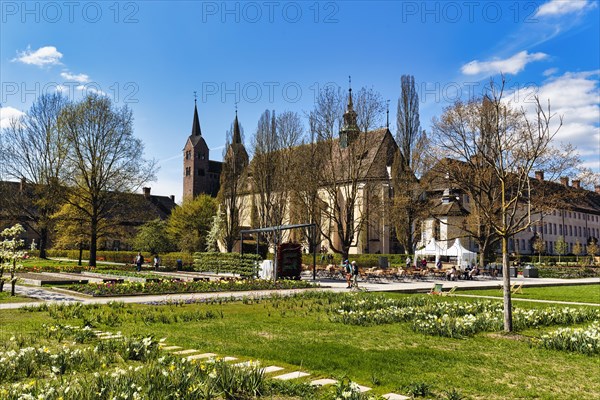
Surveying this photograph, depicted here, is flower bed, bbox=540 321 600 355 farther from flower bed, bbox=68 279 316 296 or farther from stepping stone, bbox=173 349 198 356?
flower bed, bbox=68 279 316 296

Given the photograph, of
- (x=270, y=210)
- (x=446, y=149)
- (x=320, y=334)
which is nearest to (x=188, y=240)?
(x=270, y=210)

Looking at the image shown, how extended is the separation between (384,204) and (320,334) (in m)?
32.0

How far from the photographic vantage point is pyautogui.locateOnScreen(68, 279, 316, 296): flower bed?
19.1m

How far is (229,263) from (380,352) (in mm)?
26662

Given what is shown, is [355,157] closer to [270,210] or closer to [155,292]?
[270,210]

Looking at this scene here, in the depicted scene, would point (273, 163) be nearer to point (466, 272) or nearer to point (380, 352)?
point (466, 272)

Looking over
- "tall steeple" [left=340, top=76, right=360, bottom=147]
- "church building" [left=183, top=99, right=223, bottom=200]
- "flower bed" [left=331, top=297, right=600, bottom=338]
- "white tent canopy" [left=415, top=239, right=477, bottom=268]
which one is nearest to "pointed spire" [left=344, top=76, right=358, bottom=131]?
"tall steeple" [left=340, top=76, right=360, bottom=147]

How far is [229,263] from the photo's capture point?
35031 mm

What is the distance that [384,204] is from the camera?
139 feet

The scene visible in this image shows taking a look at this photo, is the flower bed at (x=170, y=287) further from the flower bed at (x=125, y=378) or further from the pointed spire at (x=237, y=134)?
the pointed spire at (x=237, y=134)

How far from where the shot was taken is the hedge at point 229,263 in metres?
32.1

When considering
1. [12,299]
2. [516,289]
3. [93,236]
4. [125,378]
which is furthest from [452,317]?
[93,236]

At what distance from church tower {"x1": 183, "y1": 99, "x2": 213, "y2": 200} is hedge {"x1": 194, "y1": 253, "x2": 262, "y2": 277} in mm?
55204

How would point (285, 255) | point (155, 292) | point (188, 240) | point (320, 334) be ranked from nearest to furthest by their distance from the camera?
1. point (320, 334)
2. point (155, 292)
3. point (285, 255)
4. point (188, 240)
